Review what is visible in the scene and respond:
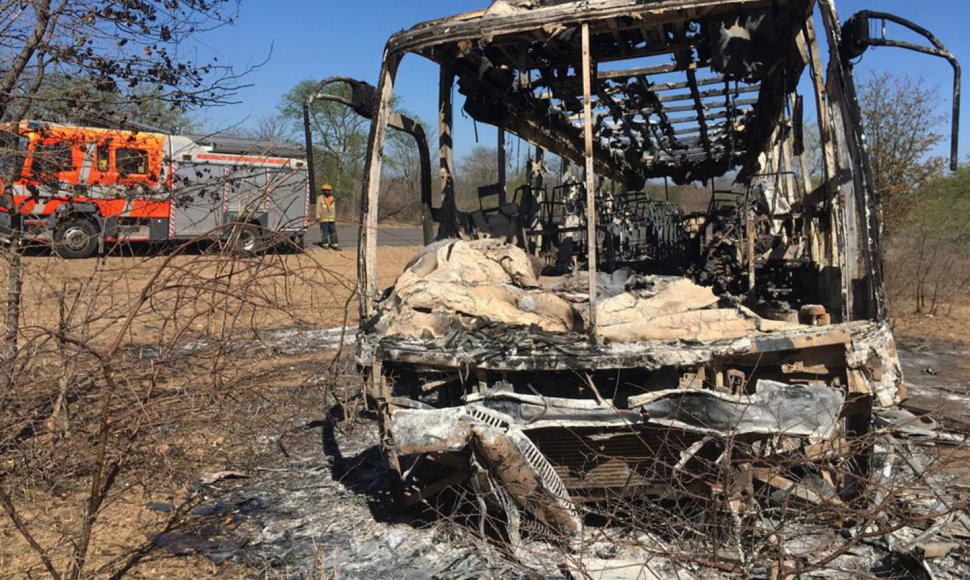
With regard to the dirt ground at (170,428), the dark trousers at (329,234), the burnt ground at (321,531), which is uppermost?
the dark trousers at (329,234)

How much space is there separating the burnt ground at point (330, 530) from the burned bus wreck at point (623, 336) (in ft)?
0.95

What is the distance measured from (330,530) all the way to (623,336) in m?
2.12

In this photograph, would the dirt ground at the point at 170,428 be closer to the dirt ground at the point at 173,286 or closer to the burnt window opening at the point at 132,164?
the dirt ground at the point at 173,286

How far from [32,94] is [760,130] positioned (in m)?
7.97

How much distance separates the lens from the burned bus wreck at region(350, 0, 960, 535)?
3.65 m

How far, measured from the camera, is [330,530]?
4465 mm

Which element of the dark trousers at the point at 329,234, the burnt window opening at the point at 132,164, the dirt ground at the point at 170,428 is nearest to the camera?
the dirt ground at the point at 170,428

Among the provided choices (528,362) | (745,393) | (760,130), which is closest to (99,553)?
(528,362)

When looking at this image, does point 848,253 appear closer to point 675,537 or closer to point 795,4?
point 795,4

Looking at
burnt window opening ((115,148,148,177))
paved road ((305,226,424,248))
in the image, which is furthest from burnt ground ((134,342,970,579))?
paved road ((305,226,424,248))

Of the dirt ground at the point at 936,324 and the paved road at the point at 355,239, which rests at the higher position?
the paved road at the point at 355,239

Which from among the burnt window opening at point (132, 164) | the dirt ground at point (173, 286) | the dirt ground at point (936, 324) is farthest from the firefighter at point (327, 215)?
the dirt ground at point (936, 324)

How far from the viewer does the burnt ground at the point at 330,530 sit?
3854 mm

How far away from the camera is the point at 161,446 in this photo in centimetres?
565
